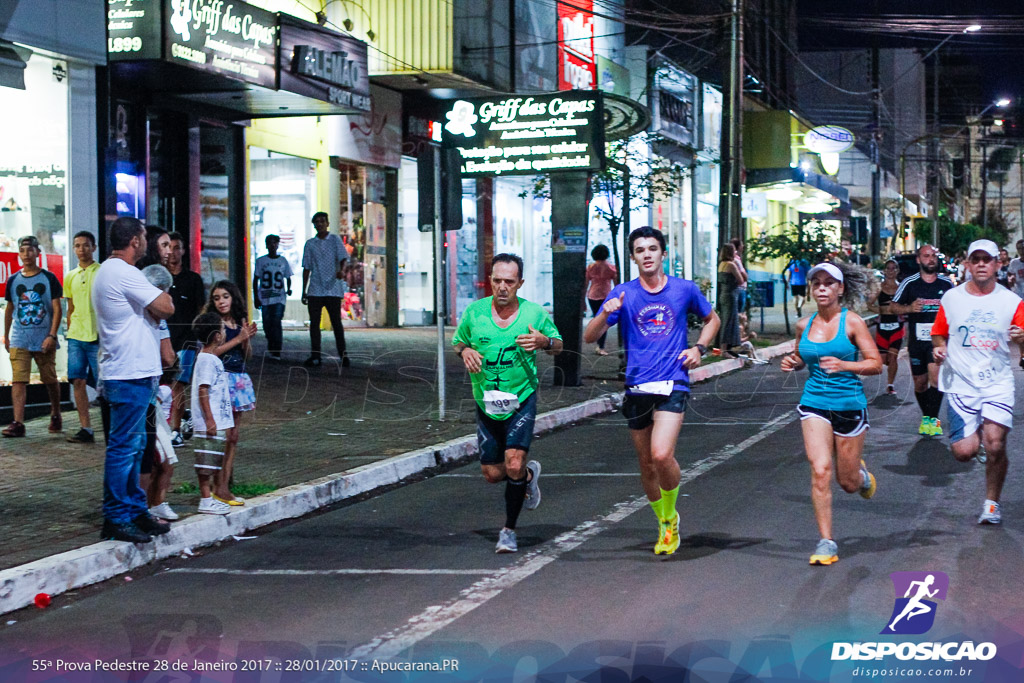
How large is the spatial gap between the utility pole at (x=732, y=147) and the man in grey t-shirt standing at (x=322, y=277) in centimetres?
830

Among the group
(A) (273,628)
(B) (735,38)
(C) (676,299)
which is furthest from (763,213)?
(A) (273,628)

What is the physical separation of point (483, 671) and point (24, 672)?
200 centimetres

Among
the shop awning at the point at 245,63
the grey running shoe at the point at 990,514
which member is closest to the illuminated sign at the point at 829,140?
the shop awning at the point at 245,63

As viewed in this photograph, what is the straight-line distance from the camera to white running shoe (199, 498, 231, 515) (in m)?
8.31

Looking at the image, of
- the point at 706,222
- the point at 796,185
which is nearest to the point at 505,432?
the point at 706,222

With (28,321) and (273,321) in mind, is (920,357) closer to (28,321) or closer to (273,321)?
(28,321)

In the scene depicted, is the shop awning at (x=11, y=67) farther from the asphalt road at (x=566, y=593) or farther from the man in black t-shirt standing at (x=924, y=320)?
the man in black t-shirt standing at (x=924, y=320)

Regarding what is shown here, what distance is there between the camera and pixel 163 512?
26.3 ft

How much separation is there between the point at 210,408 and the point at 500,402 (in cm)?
206

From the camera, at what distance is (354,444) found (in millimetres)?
11711

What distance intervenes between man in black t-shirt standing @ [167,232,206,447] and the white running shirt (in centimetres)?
631

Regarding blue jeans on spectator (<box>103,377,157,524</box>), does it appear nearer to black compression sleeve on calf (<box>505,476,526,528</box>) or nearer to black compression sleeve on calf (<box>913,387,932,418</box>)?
black compression sleeve on calf (<box>505,476,526,528</box>)

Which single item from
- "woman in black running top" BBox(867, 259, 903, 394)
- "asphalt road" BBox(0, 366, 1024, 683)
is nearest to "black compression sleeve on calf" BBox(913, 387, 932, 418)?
"asphalt road" BBox(0, 366, 1024, 683)

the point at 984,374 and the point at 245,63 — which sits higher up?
the point at 245,63
